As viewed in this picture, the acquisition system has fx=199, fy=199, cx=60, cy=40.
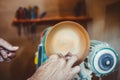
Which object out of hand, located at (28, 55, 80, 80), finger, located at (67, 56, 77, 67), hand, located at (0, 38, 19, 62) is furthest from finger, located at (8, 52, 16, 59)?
finger, located at (67, 56, 77, 67)

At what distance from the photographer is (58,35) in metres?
1.08

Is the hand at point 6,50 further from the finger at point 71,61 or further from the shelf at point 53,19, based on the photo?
the finger at point 71,61

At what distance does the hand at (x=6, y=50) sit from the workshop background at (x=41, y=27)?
0.9 inches

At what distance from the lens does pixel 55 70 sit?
986mm

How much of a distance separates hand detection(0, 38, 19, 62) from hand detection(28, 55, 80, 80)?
0.56 ft

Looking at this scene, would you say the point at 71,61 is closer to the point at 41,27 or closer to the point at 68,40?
the point at 68,40

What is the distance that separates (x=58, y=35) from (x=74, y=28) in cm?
10

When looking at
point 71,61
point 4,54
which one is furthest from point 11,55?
point 71,61

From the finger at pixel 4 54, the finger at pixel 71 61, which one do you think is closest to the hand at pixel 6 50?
the finger at pixel 4 54

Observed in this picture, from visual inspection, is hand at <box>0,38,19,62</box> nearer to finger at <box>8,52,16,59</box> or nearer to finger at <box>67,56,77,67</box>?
finger at <box>8,52,16,59</box>

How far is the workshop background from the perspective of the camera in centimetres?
103

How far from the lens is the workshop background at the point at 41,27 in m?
1.03

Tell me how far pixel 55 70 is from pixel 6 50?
284mm

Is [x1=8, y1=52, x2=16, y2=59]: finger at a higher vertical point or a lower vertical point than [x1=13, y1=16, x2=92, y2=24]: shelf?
lower
